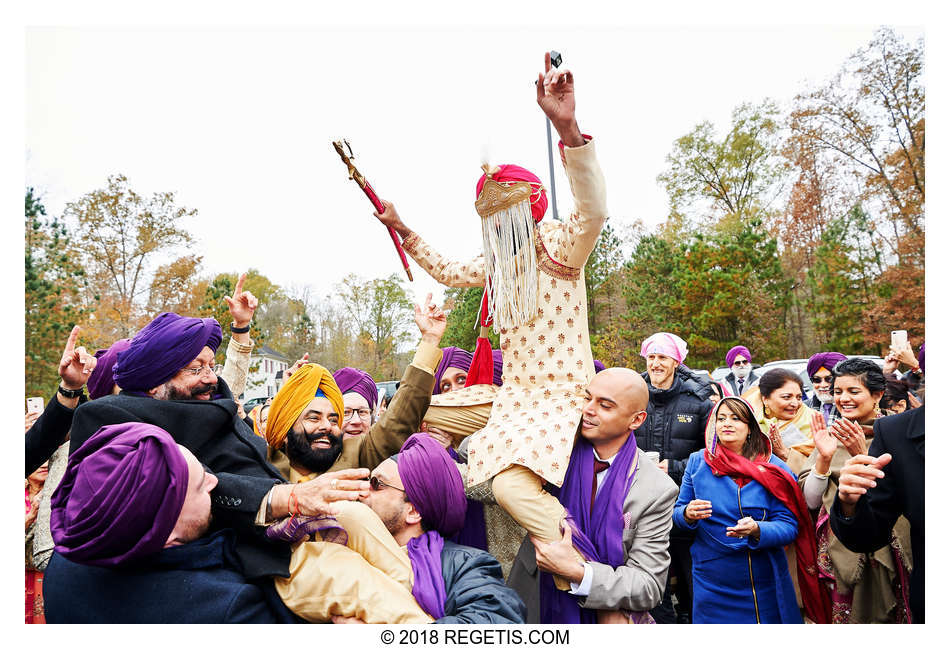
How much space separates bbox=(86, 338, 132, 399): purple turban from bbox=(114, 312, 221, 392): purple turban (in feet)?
1.91

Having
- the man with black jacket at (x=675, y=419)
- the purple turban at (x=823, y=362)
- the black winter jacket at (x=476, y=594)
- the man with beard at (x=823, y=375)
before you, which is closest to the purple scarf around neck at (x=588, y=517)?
the black winter jacket at (x=476, y=594)

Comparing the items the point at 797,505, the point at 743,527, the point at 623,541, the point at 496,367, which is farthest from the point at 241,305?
the point at 797,505

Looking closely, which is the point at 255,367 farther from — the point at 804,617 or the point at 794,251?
the point at 804,617

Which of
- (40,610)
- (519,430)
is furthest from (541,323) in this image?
(40,610)

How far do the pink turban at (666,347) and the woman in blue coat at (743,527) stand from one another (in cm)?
143

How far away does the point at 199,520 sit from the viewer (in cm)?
203

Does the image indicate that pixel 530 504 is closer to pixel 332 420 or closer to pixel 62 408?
pixel 332 420

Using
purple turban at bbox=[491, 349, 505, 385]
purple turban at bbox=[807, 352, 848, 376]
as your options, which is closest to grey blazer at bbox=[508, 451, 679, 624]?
purple turban at bbox=[491, 349, 505, 385]

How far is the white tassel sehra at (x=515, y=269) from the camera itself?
8.95ft

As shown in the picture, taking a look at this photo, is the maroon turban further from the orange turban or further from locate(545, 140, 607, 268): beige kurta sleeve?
the orange turban

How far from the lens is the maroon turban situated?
2.77m

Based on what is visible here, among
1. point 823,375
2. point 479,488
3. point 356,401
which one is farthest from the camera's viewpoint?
point 823,375

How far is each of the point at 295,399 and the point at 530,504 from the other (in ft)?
4.12

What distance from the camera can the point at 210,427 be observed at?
233 centimetres
